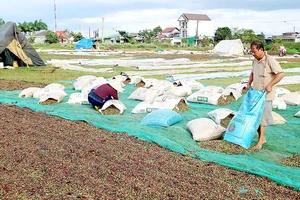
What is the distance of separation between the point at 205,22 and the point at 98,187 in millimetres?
70694

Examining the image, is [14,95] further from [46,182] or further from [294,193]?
[294,193]

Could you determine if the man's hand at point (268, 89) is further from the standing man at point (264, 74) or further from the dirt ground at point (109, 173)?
the dirt ground at point (109, 173)

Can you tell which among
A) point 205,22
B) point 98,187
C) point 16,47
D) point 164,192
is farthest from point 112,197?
point 205,22

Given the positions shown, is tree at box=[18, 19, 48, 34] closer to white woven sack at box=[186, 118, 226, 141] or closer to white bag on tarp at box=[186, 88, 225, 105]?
white bag on tarp at box=[186, 88, 225, 105]

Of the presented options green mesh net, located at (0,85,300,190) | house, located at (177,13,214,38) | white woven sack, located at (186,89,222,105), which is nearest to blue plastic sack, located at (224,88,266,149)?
green mesh net, located at (0,85,300,190)

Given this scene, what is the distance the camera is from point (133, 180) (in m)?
3.18

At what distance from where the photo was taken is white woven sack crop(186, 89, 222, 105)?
22.8ft

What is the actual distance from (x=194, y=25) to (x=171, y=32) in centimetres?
812

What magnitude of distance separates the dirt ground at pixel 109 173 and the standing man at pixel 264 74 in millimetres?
1102

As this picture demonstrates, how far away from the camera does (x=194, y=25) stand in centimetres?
7006

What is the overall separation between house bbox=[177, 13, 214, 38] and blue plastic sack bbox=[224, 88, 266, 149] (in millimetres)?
65862

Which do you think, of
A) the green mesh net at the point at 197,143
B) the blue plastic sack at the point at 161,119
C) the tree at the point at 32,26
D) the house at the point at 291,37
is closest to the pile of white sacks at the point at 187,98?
the green mesh net at the point at 197,143

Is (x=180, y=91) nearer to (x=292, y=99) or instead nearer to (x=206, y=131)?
(x=292, y=99)

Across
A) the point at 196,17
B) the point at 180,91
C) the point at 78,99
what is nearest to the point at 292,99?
the point at 180,91
